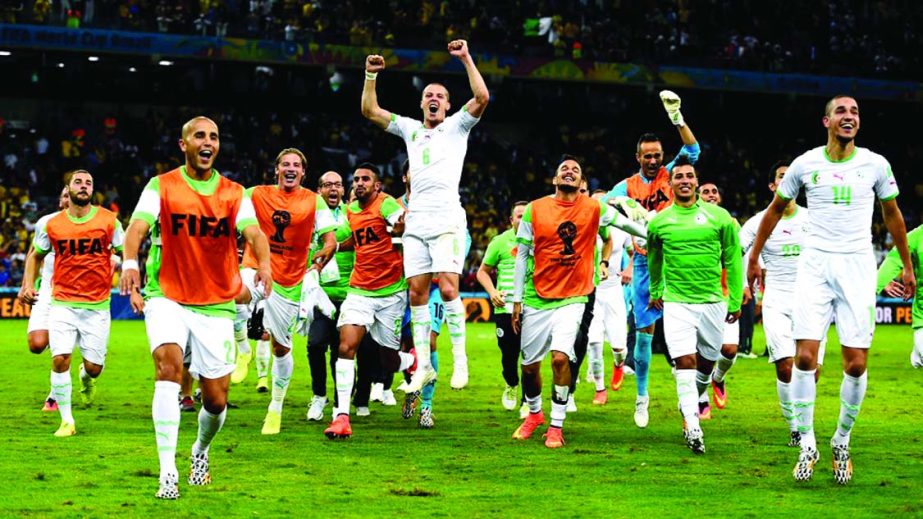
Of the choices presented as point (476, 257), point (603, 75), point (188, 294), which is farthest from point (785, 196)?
point (603, 75)

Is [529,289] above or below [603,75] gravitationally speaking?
below

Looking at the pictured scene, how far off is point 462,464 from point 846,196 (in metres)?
3.75

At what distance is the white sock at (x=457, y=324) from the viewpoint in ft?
40.9

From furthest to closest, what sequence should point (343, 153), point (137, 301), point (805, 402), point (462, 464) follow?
point (343, 153) → point (462, 464) → point (805, 402) → point (137, 301)

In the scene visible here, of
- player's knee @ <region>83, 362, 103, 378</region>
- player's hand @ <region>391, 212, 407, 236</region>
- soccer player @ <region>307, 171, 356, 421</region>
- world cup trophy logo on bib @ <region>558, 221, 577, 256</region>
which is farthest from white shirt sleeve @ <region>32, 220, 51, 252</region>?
world cup trophy logo on bib @ <region>558, 221, 577, 256</region>

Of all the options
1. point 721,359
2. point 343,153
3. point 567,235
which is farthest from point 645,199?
point 343,153

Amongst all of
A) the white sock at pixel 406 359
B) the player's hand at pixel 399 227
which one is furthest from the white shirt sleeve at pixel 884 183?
the white sock at pixel 406 359

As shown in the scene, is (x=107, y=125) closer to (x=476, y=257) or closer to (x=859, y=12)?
(x=476, y=257)

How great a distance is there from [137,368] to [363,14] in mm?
24136

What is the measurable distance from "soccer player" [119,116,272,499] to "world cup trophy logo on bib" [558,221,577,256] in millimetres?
3926

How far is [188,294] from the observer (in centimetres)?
886

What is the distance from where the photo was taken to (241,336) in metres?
15.4

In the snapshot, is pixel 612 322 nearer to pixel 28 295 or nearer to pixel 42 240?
pixel 42 240

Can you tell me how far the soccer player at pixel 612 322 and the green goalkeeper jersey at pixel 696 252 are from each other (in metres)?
3.76
